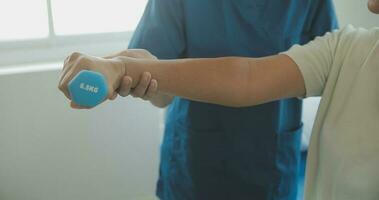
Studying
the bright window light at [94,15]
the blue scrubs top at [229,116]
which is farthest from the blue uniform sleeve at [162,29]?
the bright window light at [94,15]

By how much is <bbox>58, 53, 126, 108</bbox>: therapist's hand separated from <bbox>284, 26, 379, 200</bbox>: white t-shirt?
13.5 inches

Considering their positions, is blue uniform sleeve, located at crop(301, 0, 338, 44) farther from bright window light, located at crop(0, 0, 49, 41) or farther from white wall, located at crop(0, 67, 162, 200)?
bright window light, located at crop(0, 0, 49, 41)

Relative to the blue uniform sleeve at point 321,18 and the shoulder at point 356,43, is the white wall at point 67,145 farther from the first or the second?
the shoulder at point 356,43

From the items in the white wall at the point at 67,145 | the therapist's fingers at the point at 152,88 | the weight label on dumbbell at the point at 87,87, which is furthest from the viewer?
the white wall at the point at 67,145

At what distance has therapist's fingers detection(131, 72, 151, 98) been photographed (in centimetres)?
78

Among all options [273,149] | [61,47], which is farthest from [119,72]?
[61,47]

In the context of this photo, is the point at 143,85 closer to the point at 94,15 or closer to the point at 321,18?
the point at 321,18

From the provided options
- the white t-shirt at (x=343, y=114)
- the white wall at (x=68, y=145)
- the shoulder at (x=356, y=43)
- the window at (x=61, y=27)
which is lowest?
the white wall at (x=68, y=145)

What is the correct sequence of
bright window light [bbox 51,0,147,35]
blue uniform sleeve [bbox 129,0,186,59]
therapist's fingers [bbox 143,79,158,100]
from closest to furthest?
1. therapist's fingers [bbox 143,79,158,100]
2. blue uniform sleeve [bbox 129,0,186,59]
3. bright window light [bbox 51,0,147,35]

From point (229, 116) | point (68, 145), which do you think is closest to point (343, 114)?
point (229, 116)

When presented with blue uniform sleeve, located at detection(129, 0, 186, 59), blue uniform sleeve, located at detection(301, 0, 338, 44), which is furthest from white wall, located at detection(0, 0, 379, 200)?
blue uniform sleeve, located at detection(301, 0, 338, 44)

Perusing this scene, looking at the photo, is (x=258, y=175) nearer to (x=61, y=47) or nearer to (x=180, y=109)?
(x=180, y=109)

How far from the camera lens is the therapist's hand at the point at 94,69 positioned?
0.72 m

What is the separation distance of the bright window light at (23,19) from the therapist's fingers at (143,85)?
1.07m
